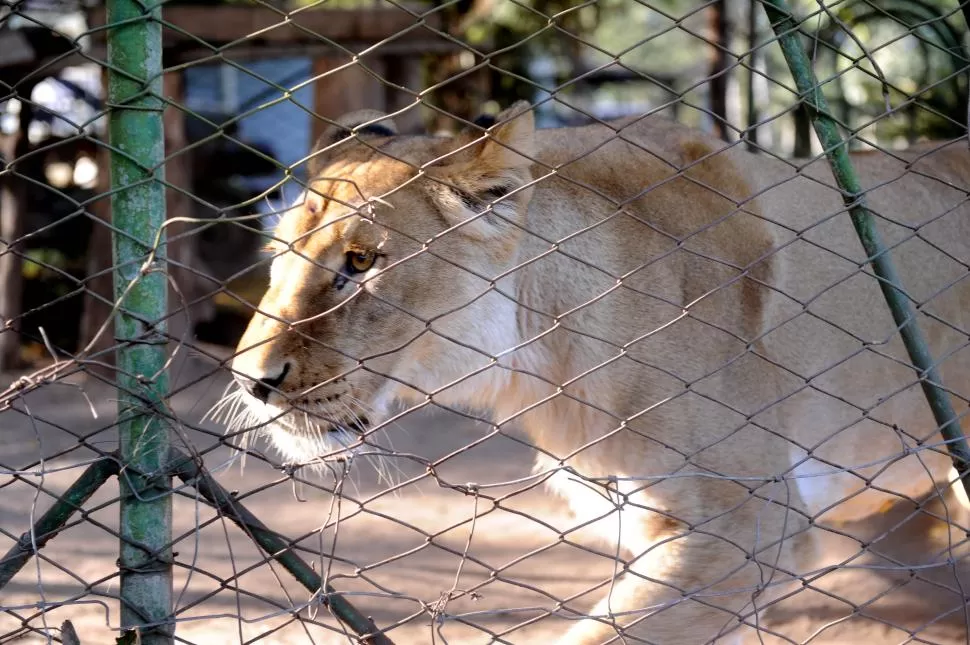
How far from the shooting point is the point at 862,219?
81.0 inches

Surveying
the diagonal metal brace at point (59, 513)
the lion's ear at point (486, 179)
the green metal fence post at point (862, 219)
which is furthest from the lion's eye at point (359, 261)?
the green metal fence post at point (862, 219)

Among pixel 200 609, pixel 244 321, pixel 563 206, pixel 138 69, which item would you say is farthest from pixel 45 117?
pixel 138 69

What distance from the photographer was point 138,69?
151cm

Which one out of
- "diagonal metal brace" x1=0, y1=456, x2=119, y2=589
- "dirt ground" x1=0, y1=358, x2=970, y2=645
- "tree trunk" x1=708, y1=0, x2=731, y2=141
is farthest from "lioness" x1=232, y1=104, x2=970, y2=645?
"tree trunk" x1=708, y1=0, x2=731, y2=141

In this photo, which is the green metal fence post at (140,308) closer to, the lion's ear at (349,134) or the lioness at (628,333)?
the lioness at (628,333)

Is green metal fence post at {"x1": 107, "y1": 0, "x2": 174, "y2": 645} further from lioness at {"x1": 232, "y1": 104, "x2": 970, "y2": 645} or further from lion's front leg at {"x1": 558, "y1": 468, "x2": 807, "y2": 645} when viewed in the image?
lion's front leg at {"x1": 558, "y1": 468, "x2": 807, "y2": 645}

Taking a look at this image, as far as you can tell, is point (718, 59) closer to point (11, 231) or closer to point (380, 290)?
point (11, 231)

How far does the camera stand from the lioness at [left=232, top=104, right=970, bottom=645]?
85.7 inches

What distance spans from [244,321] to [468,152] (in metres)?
5.15

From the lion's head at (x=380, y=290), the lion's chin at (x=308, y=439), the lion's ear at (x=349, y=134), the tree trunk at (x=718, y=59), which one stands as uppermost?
the tree trunk at (x=718, y=59)

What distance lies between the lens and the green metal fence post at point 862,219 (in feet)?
6.43

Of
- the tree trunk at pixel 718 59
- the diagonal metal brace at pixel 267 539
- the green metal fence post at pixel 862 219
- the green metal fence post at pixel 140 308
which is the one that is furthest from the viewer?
the tree trunk at pixel 718 59

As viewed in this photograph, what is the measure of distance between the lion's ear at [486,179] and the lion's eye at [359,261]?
0.71ft

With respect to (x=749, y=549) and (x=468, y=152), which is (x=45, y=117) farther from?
(x=749, y=549)
